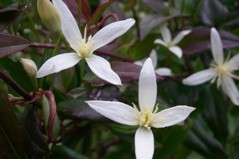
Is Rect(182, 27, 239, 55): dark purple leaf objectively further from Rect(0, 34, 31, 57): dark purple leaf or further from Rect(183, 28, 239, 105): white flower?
Rect(0, 34, 31, 57): dark purple leaf

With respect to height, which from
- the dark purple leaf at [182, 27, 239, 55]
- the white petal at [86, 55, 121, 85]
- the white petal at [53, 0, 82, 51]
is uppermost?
the white petal at [53, 0, 82, 51]

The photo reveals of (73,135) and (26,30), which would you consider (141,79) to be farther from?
(26,30)

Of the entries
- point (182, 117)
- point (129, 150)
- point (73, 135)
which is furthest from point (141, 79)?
point (129, 150)

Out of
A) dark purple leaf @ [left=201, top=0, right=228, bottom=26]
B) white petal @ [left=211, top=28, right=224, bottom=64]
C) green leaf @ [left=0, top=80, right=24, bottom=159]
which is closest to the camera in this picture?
green leaf @ [left=0, top=80, right=24, bottom=159]

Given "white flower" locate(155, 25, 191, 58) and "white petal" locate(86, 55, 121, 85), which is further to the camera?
"white flower" locate(155, 25, 191, 58)

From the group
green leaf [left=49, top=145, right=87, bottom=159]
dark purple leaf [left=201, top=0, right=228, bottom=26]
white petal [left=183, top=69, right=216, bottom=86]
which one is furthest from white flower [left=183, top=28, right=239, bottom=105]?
green leaf [left=49, top=145, right=87, bottom=159]

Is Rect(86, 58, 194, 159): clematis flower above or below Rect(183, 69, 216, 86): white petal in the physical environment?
above
